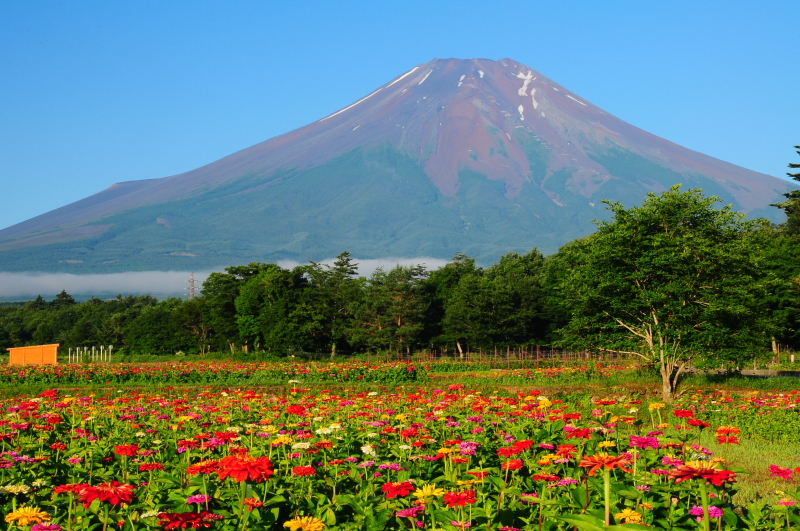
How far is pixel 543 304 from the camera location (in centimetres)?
6875

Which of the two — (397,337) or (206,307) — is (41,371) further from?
(206,307)

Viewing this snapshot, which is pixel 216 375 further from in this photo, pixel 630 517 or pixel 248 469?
pixel 630 517

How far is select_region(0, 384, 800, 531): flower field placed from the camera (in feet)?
16.8

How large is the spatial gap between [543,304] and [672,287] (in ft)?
154

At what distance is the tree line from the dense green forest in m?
0.09

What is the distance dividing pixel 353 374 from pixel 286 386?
6023 millimetres

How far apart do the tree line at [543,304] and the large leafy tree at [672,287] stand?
0.18 feet

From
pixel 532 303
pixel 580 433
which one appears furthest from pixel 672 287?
pixel 532 303

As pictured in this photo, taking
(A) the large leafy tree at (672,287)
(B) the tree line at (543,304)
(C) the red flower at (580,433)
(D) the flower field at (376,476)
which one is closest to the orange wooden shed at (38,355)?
(B) the tree line at (543,304)

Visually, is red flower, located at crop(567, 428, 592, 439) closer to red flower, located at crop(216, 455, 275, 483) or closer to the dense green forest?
red flower, located at crop(216, 455, 275, 483)

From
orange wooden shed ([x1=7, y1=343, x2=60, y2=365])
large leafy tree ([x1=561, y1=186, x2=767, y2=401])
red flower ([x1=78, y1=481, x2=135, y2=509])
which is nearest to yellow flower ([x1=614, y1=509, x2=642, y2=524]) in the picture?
red flower ([x1=78, y1=481, x2=135, y2=509])

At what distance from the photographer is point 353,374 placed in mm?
31797

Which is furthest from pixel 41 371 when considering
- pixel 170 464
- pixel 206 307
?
pixel 206 307

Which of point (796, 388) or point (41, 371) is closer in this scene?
point (796, 388)
